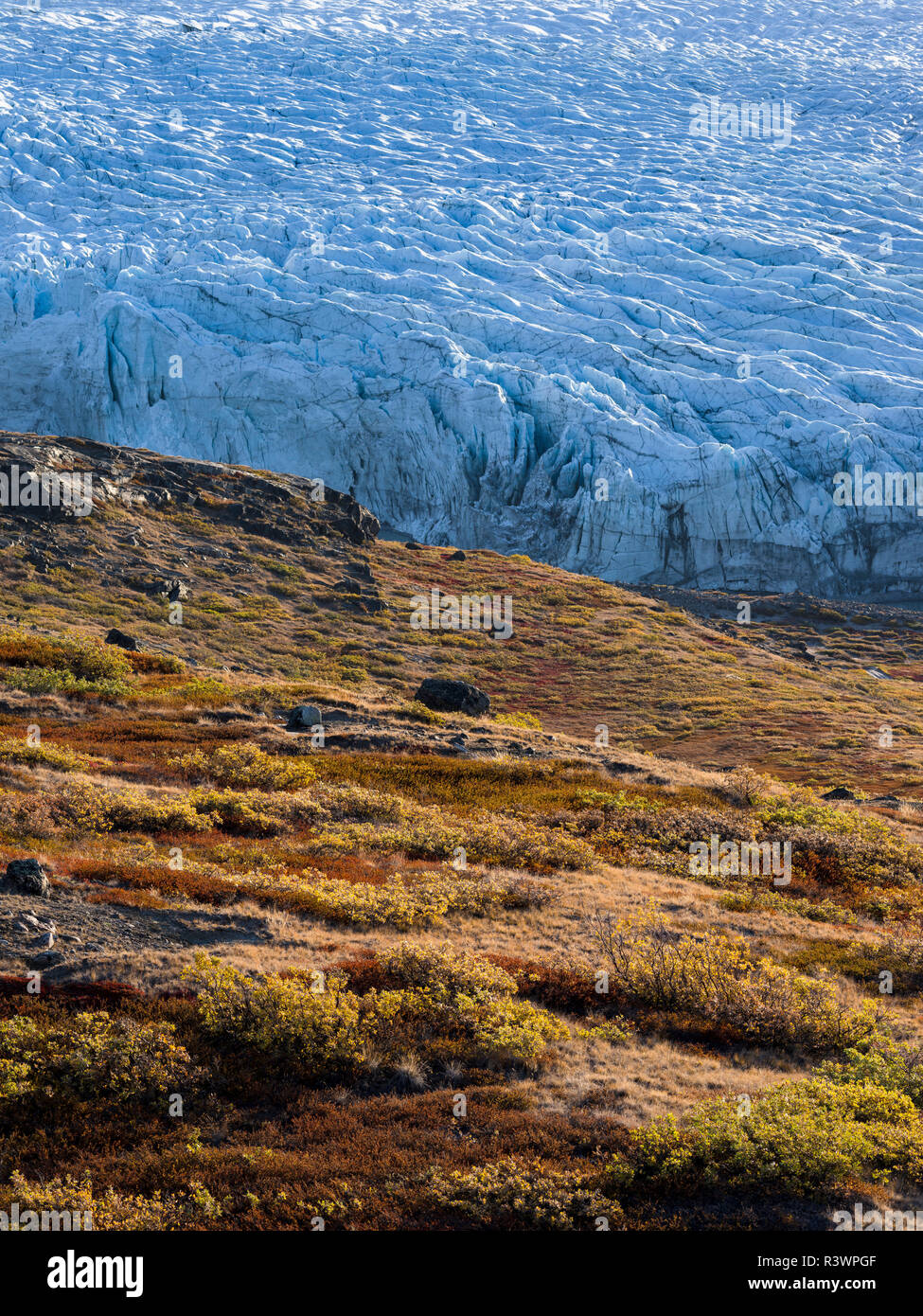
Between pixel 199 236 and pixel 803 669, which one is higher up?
pixel 199 236

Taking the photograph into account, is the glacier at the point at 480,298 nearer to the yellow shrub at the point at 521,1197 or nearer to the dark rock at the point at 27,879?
the dark rock at the point at 27,879

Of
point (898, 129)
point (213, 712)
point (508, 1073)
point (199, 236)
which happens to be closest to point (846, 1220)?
point (508, 1073)

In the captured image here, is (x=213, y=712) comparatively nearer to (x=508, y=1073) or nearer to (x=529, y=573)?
(x=508, y=1073)

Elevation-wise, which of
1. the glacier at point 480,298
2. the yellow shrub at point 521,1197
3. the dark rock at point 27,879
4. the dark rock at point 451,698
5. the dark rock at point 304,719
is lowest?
the dark rock at point 451,698

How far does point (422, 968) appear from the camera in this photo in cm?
1068

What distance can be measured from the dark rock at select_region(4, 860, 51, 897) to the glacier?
52169 millimetres

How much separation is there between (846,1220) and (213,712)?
1983 centimetres

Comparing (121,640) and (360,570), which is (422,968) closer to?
(121,640)

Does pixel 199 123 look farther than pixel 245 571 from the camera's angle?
Yes

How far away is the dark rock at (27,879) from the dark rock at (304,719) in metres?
12.8

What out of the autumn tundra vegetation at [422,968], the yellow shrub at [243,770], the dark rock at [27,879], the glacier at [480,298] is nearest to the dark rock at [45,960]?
the autumn tundra vegetation at [422,968]

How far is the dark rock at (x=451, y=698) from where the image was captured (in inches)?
1253

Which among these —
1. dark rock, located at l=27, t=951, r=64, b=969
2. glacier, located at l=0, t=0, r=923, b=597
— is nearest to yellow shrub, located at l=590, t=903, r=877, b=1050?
dark rock, located at l=27, t=951, r=64, b=969

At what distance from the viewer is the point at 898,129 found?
108000mm
